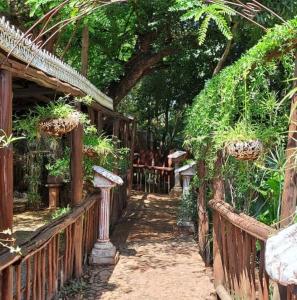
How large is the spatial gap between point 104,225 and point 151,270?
40.5 inches

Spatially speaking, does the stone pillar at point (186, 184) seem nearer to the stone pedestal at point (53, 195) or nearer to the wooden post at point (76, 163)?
the stone pedestal at point (53, 195)

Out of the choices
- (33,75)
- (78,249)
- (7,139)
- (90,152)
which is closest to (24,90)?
(90,152)

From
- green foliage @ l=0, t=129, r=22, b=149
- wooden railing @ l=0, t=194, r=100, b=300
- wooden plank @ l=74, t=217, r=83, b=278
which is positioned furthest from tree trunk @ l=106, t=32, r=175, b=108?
green foliage @ l=0, t=129, r=22, b=149

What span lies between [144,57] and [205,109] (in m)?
7.17

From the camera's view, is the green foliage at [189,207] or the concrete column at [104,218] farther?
the green foliage at [189,207]

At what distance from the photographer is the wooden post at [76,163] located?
6357 millimetres

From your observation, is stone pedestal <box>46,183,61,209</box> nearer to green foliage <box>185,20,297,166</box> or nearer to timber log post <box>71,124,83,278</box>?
timber log post <box>71,124,83,278</box>

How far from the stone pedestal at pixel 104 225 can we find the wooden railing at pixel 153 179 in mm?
9924

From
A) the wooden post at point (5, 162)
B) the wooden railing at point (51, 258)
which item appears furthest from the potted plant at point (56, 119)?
the wooden post at point (5, 162)

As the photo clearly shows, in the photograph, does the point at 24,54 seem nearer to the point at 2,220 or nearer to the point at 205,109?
Answer: the point at 2,220

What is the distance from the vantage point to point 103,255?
7152 mm

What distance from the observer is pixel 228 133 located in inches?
166

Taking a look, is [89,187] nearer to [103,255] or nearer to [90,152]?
[90,152]

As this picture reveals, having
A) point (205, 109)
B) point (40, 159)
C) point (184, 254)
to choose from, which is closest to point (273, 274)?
point (205, 109)
